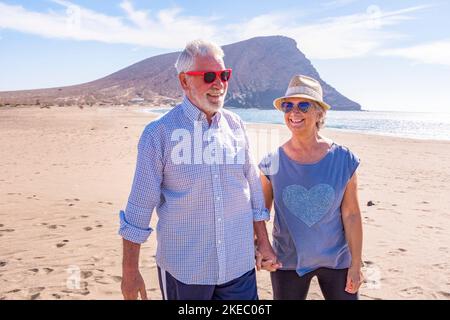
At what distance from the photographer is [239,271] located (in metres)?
2.37

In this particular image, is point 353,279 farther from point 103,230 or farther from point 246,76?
point 246,76

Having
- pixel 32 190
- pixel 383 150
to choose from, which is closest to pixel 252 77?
pixel 383 150

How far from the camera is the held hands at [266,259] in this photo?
258 centimetres

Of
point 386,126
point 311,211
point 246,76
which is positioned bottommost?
point 386,126

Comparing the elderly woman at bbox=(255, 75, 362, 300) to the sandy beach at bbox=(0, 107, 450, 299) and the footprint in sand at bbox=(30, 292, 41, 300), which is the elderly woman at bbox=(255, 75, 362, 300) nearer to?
→ the sandy beach at bbox=(0, 107, 450, 299)

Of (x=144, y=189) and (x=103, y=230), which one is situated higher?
(x=144, y=189)

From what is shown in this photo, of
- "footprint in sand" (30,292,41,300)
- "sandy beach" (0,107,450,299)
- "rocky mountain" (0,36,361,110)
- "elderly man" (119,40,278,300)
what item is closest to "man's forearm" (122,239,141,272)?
"elderly man" (119,40,278,300)

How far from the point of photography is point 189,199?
2.25 m

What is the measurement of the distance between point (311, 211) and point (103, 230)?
422 centimetres

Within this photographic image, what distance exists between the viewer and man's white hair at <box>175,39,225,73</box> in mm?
2343

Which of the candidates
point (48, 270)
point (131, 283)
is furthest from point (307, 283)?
point (48, 270)

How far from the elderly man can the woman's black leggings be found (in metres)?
0.38

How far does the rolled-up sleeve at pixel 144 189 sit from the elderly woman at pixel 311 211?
746 millimetres

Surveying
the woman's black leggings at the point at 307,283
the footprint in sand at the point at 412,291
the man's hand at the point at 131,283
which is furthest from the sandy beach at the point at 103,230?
the man's hand at the point at 131,283
